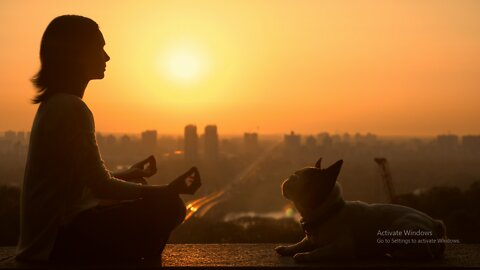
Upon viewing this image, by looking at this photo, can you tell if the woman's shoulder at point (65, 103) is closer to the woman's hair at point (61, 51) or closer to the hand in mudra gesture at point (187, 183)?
the woman's hair at point (61, 51)

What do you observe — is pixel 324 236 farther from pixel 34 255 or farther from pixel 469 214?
pixel 469 214

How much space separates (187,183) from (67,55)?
6.45 ft

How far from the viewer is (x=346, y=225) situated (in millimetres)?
6461

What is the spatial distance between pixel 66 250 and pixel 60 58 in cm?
212

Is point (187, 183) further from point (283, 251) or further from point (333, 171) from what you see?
point (283, 251)

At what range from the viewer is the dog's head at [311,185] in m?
6.34

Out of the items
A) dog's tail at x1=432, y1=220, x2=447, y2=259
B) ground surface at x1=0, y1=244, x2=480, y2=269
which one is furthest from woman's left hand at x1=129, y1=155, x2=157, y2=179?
dog's tail at x1=432, y1=220, x2=447, y2=259

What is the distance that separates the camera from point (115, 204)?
6.17 meters

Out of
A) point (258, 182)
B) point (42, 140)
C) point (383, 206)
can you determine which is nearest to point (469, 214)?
point (383, 206)

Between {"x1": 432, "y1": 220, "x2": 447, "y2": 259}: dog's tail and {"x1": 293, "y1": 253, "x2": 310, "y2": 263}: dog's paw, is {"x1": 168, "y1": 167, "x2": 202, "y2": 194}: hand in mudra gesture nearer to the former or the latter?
{"x1": 293, "y1": 253, "x2": 310, "y2": 263}: dog's paw

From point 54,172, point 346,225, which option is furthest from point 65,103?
point 346,225

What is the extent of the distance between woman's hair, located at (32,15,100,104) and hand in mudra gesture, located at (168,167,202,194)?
1645mm

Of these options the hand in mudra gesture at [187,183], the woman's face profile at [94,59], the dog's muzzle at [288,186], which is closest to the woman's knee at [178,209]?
the hand in mudra gesture at [187,183]

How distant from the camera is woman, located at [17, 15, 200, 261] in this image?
589cm
